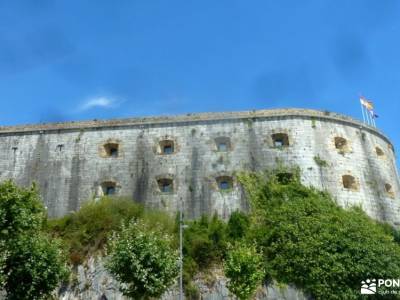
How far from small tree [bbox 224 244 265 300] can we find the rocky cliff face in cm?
154

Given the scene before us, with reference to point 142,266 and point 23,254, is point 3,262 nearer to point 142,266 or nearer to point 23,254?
point 23,254

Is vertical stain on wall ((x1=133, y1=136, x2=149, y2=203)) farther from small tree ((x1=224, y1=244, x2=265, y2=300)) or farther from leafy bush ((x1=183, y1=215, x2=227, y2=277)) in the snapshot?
small tree ((x1=224, y1=244, x2=265, y2=300))

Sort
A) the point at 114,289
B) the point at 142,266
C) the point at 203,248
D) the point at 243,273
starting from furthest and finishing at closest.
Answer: the point at 203,248 < the point at 114,289 < the point at 243,273 < the point at 142,266

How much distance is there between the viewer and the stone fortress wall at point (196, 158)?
32.2 m

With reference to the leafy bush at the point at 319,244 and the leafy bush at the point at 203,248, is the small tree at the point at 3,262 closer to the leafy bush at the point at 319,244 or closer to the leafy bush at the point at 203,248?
the leafy bush at the point at 203,248

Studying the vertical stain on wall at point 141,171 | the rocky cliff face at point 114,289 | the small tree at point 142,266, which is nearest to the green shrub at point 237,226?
the rocky cliff face at point 114,289

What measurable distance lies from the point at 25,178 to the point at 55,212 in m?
3.59

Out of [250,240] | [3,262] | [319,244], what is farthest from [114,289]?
[319,244]

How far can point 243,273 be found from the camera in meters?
23.7

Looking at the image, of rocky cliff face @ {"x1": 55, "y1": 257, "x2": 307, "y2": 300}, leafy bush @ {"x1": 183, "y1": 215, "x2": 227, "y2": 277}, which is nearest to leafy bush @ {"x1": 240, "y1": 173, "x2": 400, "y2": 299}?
rocky cliff face @ {"x1": 55, "y1": 257, "x2": 307, "y2": 300}

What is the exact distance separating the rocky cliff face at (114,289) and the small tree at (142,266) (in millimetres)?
3166

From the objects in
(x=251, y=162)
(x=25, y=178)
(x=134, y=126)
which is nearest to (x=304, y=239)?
(x=251, y=162)

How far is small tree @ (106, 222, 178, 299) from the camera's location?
21.8 metres

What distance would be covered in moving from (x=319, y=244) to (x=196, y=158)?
10.6 metres
